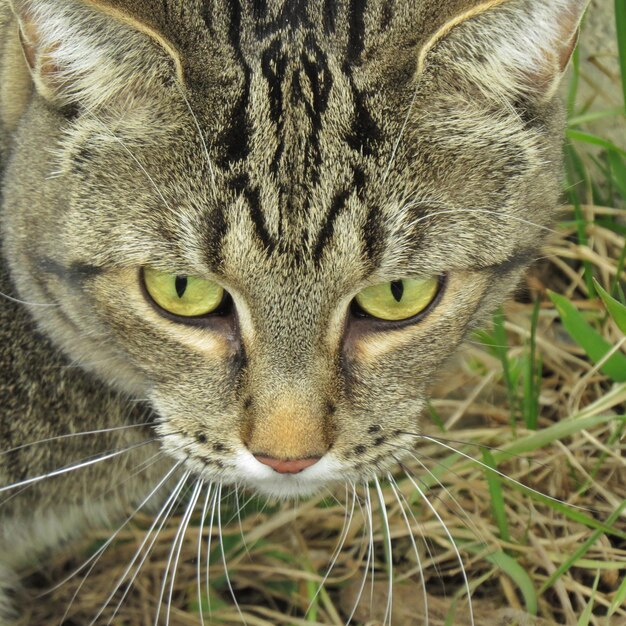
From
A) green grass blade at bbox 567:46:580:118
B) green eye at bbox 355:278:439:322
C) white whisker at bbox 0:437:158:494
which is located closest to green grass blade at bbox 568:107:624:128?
green grass blade at bbox 567:46:580:118

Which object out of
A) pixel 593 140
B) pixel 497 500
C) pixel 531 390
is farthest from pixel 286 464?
pixel 593 140

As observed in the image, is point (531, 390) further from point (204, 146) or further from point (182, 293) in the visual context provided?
point (204, 146)

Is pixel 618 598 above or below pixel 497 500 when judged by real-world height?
below

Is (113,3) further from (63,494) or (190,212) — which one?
(63,494)

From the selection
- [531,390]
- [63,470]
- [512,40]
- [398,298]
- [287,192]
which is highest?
[512,40]

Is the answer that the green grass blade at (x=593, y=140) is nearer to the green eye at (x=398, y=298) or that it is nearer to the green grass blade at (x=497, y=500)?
the green grass blade at (x=497, y=500)

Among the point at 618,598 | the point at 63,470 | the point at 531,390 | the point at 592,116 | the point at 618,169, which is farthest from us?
the point at 592,116

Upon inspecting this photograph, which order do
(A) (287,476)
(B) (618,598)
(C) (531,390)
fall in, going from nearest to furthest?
(A) (287,476) < (B) (618,598) < (C) (531,390)
